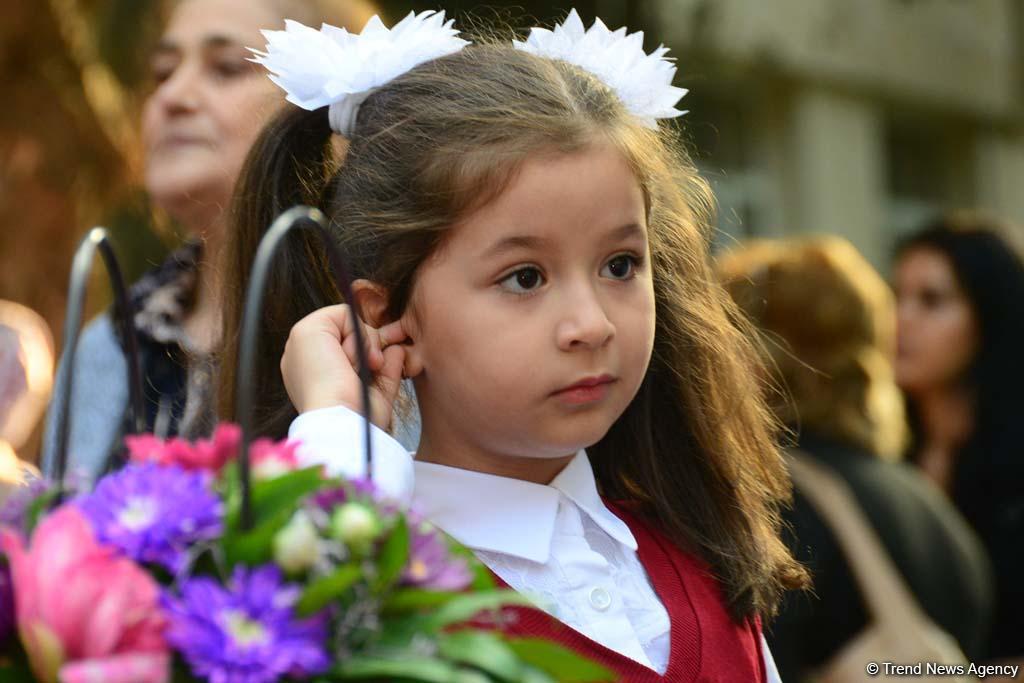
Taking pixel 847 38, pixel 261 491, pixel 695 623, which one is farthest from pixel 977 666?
pixel 847 38

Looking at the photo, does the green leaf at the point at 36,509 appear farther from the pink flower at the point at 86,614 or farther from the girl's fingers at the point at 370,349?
the girl's fingers at the point at 370,349

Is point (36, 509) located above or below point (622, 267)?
below

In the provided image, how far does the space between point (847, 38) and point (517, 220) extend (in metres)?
6.33

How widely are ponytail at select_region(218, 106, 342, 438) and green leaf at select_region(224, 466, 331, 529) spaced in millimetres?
793

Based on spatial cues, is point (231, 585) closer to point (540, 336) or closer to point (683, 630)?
point (540, 336)

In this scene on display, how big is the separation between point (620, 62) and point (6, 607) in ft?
3.97

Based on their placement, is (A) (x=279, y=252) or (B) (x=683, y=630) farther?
(A) (x=279, y=252)

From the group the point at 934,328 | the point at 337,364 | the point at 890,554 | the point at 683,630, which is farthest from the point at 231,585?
the point at 934,328

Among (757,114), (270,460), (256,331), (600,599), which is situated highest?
(757,114)

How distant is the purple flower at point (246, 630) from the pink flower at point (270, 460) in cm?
10

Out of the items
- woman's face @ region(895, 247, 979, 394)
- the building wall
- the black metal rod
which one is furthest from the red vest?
the building wall

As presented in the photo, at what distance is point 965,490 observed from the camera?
4203mm

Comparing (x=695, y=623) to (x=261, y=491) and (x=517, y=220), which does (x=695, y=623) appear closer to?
(x=517, y=220)

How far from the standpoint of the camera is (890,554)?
10.1ft
